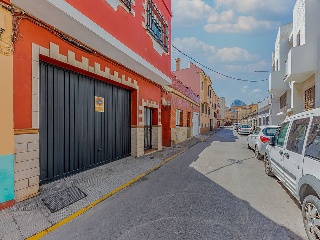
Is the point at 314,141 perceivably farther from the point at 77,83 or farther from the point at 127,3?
the point at 127,3

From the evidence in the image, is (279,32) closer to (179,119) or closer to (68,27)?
(179,119)

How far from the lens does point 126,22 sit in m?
7.07

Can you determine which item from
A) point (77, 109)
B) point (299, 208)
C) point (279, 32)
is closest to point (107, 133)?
point (77, 109)

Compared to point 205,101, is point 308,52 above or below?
above

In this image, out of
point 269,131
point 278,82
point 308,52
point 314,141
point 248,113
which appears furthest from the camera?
point 248,113

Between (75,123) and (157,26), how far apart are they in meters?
7.61

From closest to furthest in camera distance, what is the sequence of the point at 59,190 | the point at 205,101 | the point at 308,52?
the point at 59,190 < the point at 308,52 < the point at 205,101

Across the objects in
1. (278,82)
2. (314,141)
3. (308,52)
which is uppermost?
(308,52)

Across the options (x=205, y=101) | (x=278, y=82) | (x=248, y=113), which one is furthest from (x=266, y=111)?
(x=248, y=113)

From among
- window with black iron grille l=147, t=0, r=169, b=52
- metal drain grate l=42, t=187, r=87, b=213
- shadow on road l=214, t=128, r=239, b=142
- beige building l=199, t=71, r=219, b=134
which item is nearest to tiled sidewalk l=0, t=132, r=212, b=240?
metal drain grate l=42, t=187, r=87, b=213

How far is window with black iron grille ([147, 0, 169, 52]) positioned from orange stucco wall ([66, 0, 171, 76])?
1.48ft

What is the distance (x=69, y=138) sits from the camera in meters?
5.62

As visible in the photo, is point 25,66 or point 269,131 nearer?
point 25,66

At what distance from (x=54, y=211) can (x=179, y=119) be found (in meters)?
13.7
